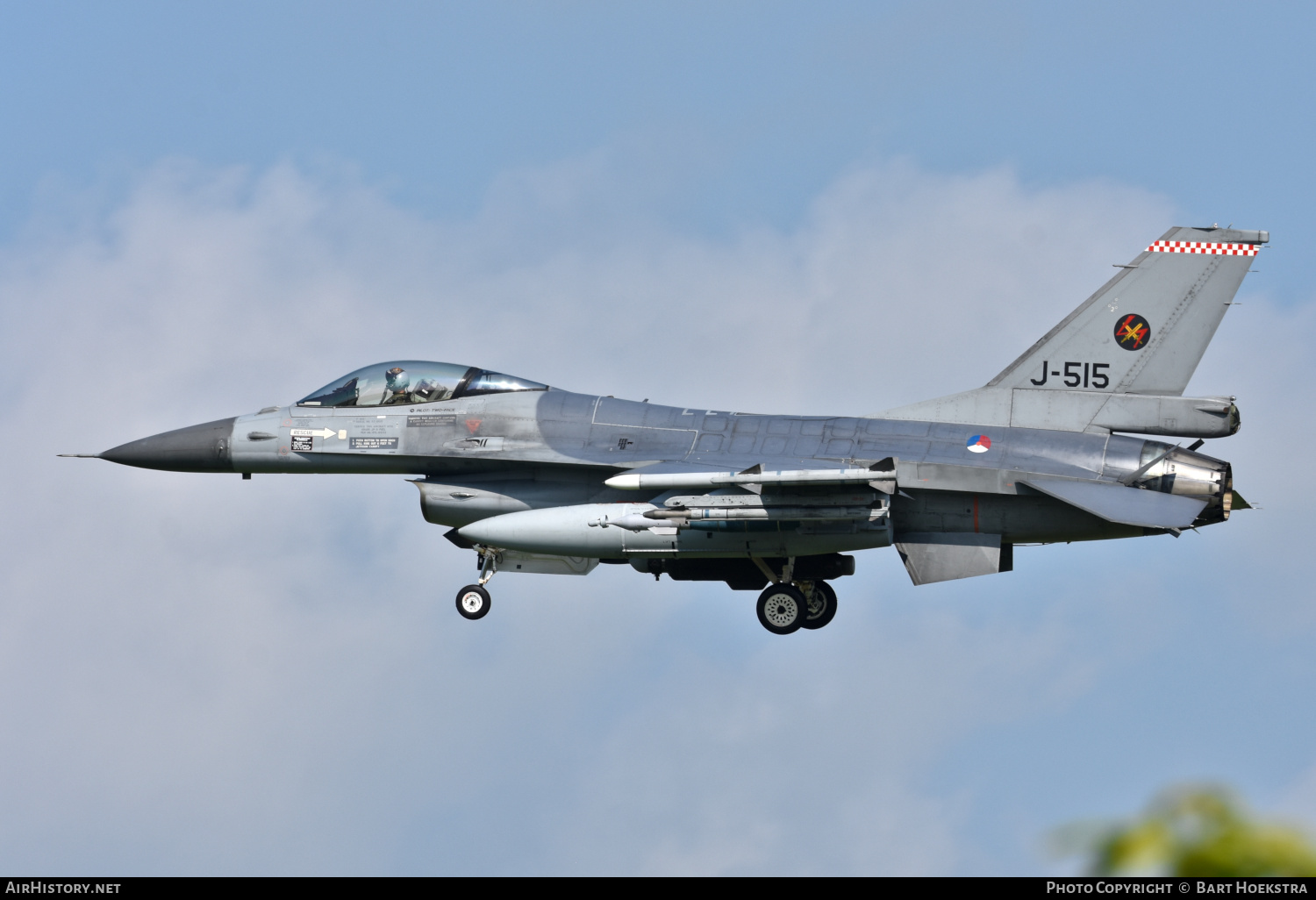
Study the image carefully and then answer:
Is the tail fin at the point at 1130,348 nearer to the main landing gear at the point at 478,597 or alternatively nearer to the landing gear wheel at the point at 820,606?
the landing gear wheel at the point at 820,606

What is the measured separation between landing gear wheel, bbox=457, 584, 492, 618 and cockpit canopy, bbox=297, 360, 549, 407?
109 inches

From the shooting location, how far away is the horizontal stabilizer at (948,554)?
62.6 ft

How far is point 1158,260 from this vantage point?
20.3 m

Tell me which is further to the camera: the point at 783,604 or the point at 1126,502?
the point at 783,604

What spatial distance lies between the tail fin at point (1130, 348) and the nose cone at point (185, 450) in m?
9.65

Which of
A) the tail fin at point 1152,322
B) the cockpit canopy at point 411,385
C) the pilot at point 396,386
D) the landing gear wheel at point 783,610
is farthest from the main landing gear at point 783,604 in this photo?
the pilot at point 396,386

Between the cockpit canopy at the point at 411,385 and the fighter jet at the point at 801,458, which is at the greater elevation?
the cockpit canopy at the point at 411,385

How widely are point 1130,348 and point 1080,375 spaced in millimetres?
781

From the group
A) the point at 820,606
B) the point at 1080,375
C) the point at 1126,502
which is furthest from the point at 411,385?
the point at 1126,502

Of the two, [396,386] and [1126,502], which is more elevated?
[396,386]

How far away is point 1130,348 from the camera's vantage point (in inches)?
790

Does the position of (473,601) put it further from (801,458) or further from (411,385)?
(801,458)
